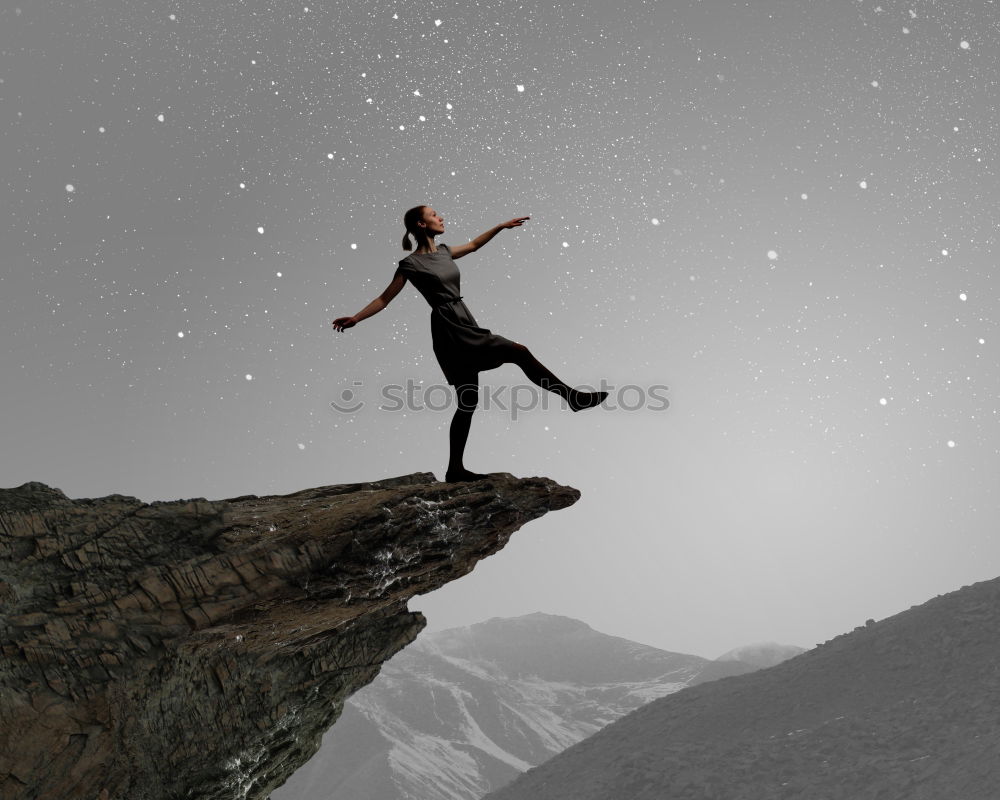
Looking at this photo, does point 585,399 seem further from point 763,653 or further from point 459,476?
point 763,653

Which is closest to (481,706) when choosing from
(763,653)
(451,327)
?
(763,653)

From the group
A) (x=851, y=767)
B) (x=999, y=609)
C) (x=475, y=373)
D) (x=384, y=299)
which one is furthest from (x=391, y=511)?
(x=999, y=609)

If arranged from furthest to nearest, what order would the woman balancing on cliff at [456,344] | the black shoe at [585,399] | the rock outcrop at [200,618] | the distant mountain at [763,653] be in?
the distant mountain at [763,653]
the woman balancing on cliff at [456,344]
the black shoe at [585,399]
the rock outcrop at [200,618]

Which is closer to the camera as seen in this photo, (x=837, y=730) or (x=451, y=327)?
(x=451, y=327)

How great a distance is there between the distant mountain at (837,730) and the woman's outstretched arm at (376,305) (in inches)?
1258

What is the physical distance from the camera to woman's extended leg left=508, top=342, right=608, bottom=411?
6829 millimetres

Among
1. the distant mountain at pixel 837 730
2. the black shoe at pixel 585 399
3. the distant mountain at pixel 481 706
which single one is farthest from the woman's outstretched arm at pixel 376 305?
the distant mountain at pixel 481 706

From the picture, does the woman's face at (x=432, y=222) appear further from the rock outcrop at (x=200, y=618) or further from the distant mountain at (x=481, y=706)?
the distant mountain at (x=481, y=706)

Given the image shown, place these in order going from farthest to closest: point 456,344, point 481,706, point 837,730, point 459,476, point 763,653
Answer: point 763,653 < point 481,706 < point 837,730 < point 459,476 < point 456,344

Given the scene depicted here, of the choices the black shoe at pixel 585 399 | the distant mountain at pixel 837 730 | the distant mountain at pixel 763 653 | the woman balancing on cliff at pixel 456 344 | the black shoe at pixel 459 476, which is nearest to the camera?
the black shoe at pixel 585 399

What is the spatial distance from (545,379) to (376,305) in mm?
1977

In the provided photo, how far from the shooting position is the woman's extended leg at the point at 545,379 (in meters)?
6.83

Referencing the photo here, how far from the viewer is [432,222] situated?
7496 millimetres

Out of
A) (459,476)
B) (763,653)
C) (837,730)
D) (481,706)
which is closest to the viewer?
(459,476)
